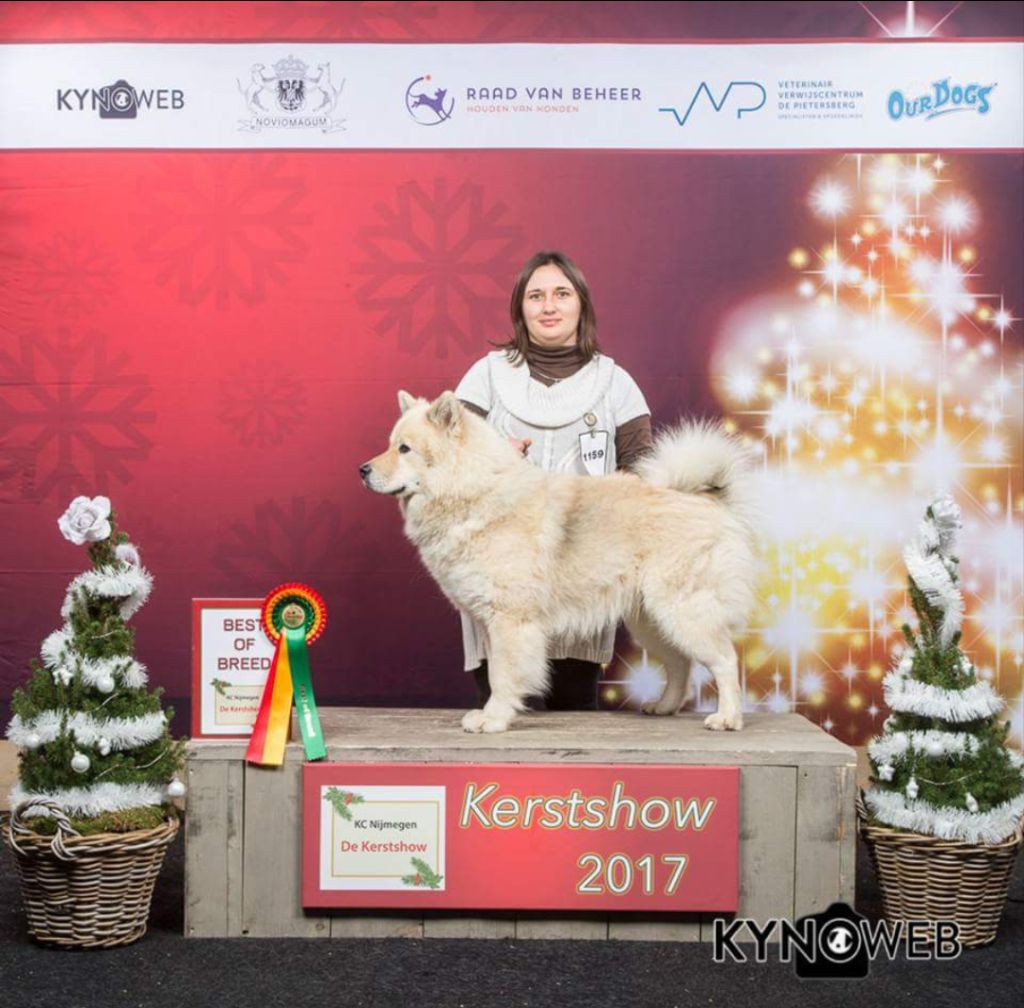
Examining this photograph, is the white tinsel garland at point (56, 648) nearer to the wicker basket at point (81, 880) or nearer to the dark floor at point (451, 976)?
the wicker basket at point (81, 880)

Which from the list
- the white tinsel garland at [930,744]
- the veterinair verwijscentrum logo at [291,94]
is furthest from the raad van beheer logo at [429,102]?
the white tinsel garland at [930,744]

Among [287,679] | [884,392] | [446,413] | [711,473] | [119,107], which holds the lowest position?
[287,679]

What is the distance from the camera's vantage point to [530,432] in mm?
3863

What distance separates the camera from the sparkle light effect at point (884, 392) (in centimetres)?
468

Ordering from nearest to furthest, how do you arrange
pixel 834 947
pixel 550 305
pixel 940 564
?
pixel 834 947
pixel 940 564
pixel 550 305

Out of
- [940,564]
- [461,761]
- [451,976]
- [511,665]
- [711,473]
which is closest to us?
[451,976]

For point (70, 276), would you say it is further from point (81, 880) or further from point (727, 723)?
point (727, 723)

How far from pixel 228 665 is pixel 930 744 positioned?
1.81 meters

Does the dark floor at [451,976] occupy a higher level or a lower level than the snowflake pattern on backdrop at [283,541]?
lower

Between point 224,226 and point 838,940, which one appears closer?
point 838,940

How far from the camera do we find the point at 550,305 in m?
3.83

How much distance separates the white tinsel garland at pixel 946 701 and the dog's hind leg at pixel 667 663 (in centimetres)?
68

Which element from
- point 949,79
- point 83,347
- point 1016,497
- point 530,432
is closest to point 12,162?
point 83,347

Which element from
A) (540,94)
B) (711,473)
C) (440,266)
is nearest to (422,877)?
(711,473)
